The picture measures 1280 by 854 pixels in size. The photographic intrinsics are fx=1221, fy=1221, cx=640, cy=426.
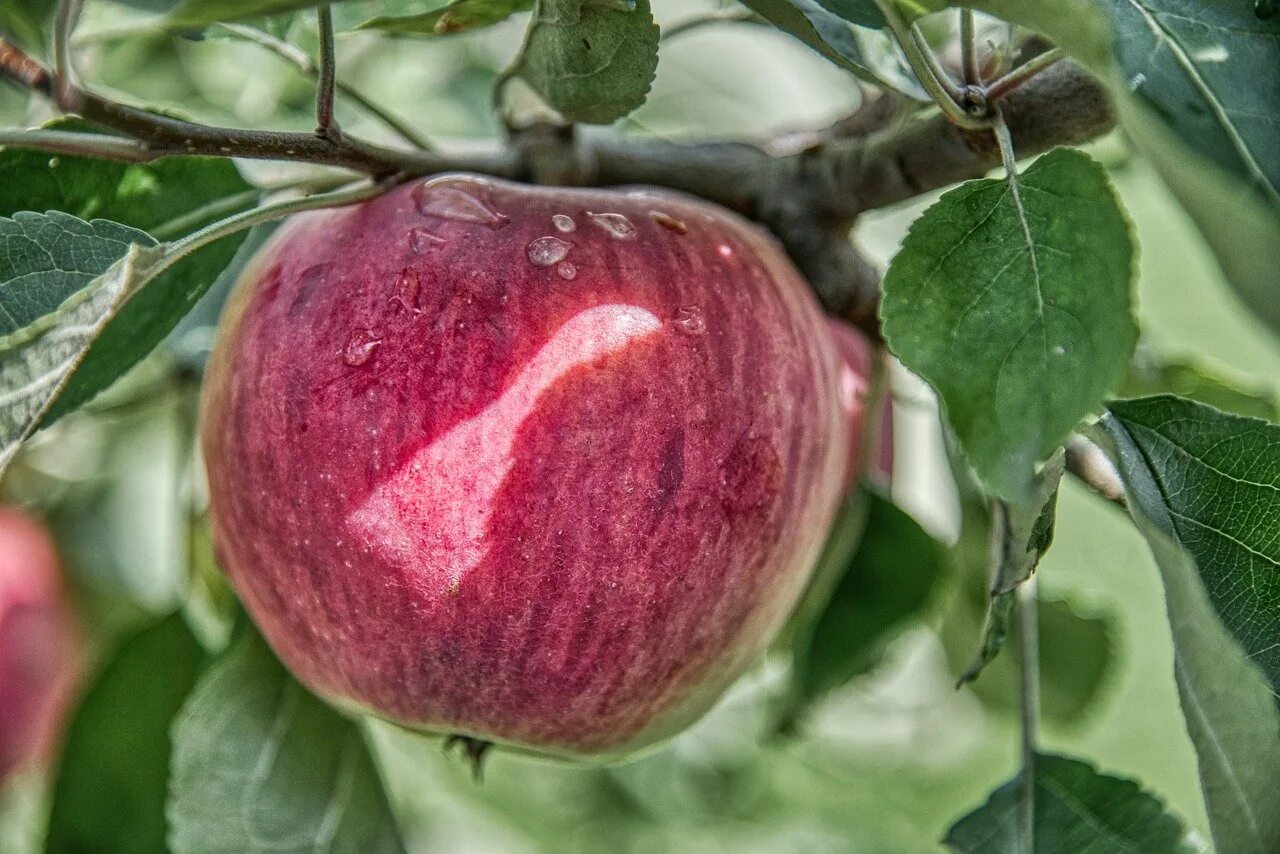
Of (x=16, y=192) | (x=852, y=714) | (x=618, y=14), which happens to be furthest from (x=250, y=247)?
(x=852, y=714)

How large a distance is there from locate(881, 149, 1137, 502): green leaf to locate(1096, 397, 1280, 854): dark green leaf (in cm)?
6

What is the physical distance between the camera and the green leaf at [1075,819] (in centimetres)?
54

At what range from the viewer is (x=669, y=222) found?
498 millimetres

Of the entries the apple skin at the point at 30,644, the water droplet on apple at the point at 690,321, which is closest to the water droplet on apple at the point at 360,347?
the water droplet on apple at the point at 690,321

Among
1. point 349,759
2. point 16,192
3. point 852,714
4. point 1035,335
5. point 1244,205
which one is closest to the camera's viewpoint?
point 1244,205

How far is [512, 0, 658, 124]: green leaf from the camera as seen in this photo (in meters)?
0.45

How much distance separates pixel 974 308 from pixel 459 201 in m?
0.21

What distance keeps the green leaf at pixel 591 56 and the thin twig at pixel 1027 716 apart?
0.28 meters

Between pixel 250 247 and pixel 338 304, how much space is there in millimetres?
326

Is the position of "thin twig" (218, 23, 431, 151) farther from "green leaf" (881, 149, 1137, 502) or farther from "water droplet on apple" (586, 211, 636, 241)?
"green leaf" (881, 149, 1137, 502)

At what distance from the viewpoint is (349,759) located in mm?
672

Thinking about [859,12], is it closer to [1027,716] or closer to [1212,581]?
[1212,581]

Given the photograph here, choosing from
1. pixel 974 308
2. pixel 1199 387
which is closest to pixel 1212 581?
pixel 974 308

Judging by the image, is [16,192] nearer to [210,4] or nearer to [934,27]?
[210,4]
